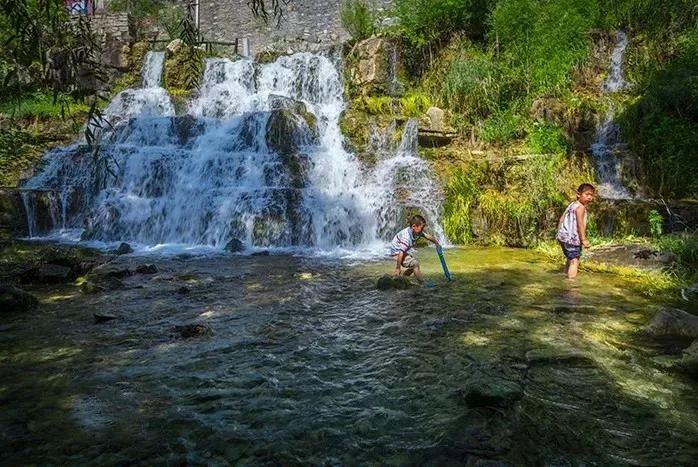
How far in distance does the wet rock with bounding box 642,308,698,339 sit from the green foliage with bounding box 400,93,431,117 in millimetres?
9796

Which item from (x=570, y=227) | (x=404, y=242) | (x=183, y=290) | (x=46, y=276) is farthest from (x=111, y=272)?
(x=570, y=227)

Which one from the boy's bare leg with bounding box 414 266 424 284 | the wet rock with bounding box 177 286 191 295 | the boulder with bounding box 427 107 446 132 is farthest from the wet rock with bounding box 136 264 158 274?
the boulder with bounding box 427 107 446 132

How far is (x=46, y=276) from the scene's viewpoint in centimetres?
702

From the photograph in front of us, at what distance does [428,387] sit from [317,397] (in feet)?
2.82

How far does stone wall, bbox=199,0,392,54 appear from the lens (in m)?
23.6

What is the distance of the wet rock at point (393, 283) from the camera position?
667cm

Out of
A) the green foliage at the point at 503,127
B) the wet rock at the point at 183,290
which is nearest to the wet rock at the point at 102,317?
the wet rock at the point at 183,290

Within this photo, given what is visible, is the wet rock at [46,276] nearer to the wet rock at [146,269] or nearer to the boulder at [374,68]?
the wet rock at [146,269]

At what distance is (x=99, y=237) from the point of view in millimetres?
11430

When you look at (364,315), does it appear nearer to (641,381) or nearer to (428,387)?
(428,387)

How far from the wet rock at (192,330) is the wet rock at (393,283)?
8.70ft

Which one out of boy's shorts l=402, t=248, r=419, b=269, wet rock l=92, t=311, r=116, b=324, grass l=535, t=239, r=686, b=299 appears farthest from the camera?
boy's shorts l=402, t=248, r=419, b=269

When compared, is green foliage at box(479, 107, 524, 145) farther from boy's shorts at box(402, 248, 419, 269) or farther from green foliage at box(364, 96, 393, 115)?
boy's shorts at box(402, 248, 419, 269)

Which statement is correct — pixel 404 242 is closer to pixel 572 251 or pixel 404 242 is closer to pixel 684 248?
pixel 572 251
